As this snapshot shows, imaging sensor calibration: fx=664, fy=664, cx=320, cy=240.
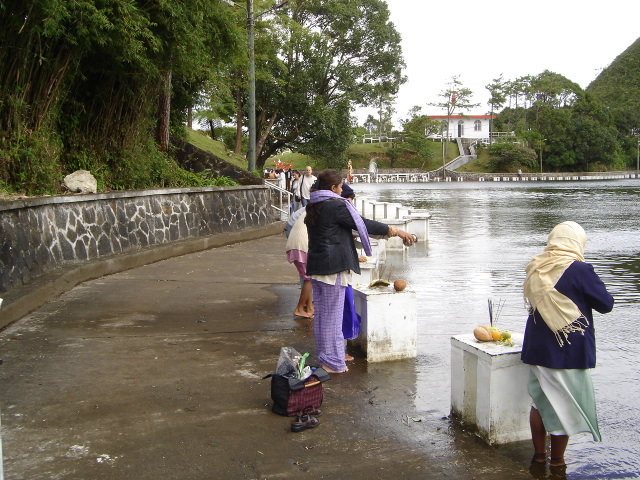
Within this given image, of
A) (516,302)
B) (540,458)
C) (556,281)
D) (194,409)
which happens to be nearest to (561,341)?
(556,281)

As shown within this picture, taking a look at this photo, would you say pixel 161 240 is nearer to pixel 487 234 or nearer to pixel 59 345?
pixel 59 345

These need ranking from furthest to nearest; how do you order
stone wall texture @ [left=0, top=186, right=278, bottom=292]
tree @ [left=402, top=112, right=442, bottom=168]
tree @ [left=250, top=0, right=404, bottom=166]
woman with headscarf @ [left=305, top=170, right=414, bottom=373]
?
tree @ [left=402, top=112, right=442, bottom=168] → tree @ [left=250, top=0, right=404, bottom=166] → stone wall texture @ [left=0, top=186, right=278, bottom=292] → woman with headscarf @ [left=305, top=170, right=414, bottom=373]

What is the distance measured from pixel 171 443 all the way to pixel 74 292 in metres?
5.31

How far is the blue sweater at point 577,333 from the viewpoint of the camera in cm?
392

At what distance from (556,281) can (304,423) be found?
6.24 ft

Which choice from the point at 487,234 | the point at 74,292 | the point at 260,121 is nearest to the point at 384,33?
the point at 260,121

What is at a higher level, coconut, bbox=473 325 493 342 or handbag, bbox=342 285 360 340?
coconut, bbox=473 325 493 342

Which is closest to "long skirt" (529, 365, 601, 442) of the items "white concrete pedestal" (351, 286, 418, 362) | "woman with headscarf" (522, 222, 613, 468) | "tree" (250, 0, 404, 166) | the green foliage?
"woman with headscarf" (522, 222, 613, 468)

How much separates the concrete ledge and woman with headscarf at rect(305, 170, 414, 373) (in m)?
3.53

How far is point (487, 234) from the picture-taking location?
65.4ft

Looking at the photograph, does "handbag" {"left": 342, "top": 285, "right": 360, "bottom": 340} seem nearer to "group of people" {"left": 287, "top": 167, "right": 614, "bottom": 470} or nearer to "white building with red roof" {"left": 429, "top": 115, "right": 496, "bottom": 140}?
"group of people" {"left": 287, "top": 167, "right": 614, "bottom": 470}

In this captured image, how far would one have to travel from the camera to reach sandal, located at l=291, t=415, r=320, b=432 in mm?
4465

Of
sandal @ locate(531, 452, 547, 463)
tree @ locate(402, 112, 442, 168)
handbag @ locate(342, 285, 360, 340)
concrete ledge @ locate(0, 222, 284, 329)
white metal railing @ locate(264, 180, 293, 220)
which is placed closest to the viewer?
sandal @ locate(531, 452, 547, 463)

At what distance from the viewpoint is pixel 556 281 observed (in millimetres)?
4004
